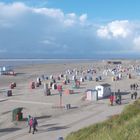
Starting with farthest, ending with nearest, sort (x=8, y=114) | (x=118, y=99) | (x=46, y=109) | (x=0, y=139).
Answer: (x=118, y=99), (x=46, y=109), (x=8, y=114), (x=0, y=139)

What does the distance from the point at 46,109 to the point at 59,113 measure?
8.10ft

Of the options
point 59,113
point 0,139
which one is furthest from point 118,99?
point 0,139

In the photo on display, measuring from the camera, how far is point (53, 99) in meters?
36.0

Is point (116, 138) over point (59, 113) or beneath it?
over

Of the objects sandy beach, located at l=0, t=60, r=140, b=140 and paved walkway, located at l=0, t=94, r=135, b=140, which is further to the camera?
sandy beach, located at l=0, t=60, r=140, b=140

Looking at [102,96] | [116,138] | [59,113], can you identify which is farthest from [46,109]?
[116,138]

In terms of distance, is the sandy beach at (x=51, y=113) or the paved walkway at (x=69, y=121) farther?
the sandy beach at (x=51, y=113)

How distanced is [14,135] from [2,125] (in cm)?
304

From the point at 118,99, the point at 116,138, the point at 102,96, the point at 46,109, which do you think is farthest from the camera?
the point at 102,96

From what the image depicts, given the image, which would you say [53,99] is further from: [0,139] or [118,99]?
[0,139]

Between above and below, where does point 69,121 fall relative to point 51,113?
below

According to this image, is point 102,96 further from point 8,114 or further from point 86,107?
point 8,114

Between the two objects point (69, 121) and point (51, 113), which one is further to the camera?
point (51, 113)

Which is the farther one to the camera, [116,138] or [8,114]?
[8,114]
